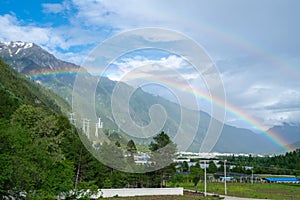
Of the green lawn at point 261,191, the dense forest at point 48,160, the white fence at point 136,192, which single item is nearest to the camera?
the dense forest at point 48,160

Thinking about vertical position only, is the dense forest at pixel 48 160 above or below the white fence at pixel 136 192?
above

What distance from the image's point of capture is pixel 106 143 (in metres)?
35.5

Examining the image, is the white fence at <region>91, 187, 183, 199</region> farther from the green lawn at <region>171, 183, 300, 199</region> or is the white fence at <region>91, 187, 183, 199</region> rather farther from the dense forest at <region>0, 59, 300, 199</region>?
the green lawn at <region>171, 183, 300, 199</region>

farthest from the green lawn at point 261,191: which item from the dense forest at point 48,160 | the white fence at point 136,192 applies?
the white fence at point 136,192

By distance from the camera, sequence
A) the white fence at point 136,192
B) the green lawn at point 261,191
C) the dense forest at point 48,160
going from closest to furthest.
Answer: the dense forest at point 48,160 < the white fence at point 136,192 < the green lawn at point 261,191

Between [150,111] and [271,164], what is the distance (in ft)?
288

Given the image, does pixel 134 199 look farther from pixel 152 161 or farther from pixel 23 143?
pixel 23 143

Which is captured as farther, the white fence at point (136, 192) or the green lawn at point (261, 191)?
the green lawn at point (261, 191)

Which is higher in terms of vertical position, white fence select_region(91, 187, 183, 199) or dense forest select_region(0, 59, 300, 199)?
dense forest select_region(0, 59, 300, 199)

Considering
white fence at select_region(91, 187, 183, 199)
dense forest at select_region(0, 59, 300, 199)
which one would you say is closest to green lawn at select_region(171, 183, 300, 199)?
dense forest at select_region(0, 59, 300, 199)

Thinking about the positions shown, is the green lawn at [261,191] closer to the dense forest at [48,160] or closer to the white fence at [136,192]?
the dense forest at [48,160]

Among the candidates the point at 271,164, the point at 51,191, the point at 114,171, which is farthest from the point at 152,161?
the point at 271,164

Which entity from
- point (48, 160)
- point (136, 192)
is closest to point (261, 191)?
point (136, 192)

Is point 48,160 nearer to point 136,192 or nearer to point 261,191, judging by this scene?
point 136,192
